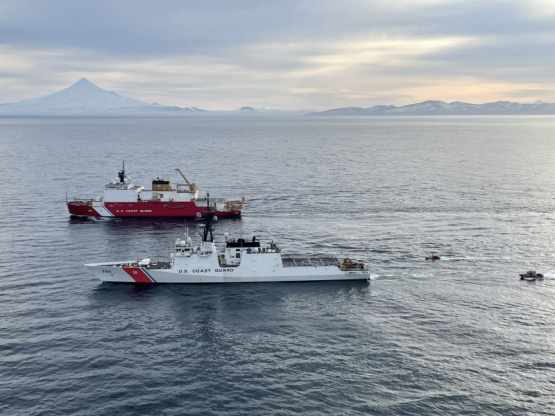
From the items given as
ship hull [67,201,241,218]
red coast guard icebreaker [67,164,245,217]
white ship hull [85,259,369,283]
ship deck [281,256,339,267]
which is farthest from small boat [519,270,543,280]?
ship hull [67,201,241,218]

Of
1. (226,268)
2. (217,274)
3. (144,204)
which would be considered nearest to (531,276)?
(226,268)

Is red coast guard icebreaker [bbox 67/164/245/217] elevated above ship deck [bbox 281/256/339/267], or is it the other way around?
red coast guard icebreaker [bbox 67/164/245/217]

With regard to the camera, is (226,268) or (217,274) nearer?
(226,268)

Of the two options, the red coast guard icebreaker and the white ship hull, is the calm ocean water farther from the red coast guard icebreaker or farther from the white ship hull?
the red coast guard icebreaker

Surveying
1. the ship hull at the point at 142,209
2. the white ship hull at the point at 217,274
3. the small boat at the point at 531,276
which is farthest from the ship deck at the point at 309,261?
the ship hull at the point at 142,209

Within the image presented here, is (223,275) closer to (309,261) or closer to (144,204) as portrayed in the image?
(309,261)

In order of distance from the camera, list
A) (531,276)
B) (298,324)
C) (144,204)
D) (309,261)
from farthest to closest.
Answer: (144,204)
(309,261)
(531,276)
(298,324)
